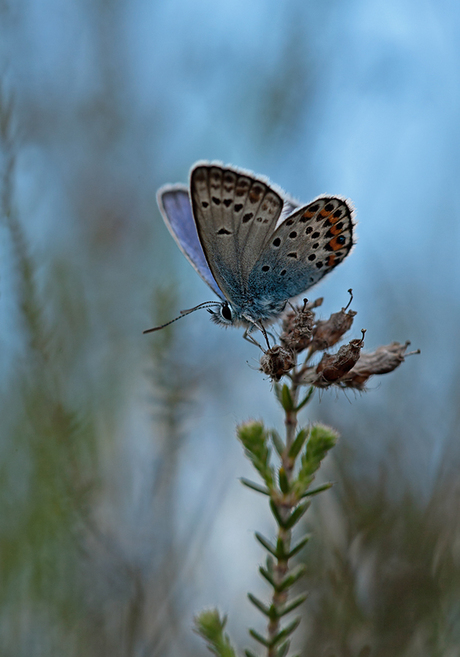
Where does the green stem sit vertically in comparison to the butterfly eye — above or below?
below

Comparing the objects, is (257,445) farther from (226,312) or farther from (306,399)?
(226,312)

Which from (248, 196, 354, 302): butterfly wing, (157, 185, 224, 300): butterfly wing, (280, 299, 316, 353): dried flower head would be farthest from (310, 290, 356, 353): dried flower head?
(157, 185, 224, 300): butterfly wing

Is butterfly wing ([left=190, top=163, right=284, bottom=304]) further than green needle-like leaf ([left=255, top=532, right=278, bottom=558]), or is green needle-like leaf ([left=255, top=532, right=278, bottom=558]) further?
butterfly wing ([left=190, top=163, right=284, bottom=304])

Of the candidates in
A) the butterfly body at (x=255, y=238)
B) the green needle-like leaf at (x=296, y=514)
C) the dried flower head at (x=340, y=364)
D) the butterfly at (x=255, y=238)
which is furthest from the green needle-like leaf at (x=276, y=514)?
the butterfly body at (x=255, y=238)

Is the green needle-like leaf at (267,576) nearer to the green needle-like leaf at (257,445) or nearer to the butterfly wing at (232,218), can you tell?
the green needle-like leaf at (257,445)

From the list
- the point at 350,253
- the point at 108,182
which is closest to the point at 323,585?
the point at 350,253

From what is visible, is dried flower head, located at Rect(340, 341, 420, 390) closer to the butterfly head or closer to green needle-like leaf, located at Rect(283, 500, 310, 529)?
green needle-like leaf, located at Rect(283, 500, 310, 529)

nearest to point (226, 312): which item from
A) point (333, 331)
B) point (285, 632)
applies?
point (333, 331)
